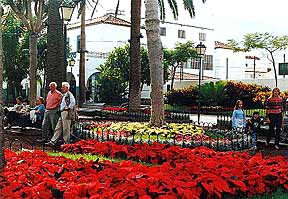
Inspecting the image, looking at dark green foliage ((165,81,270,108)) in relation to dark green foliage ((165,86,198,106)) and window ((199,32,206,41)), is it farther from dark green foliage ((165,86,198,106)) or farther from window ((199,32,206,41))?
window ((199,32,206,41))

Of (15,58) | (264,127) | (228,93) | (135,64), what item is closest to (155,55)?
(264,127)

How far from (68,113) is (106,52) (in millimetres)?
35904

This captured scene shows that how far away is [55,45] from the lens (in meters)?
15.7

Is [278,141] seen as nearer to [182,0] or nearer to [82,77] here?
[182,0]

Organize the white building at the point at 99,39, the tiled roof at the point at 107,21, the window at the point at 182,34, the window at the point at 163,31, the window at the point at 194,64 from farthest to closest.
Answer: the window at the point at 182,34 → the window at the point at 194,64 → the window at the point at 163,31 → the tiled roof at the point at 107,21 → the white building at the point at 99,39

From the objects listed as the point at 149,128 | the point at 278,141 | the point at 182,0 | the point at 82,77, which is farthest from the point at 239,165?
the point at 82,77

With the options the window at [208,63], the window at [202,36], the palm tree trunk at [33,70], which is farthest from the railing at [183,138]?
the window at [202,36]

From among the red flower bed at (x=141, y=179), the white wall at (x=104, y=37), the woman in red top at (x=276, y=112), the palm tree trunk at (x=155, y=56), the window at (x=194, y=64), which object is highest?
the white wall at (x=104, y=37)

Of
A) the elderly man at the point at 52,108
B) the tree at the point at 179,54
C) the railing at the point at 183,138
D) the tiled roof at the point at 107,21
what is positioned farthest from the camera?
the tiled roof at the point at 107,21

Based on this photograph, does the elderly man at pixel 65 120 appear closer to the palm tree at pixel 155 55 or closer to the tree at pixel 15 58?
the palm tree at pixel 155 55

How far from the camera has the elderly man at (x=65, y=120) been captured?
40.2ft

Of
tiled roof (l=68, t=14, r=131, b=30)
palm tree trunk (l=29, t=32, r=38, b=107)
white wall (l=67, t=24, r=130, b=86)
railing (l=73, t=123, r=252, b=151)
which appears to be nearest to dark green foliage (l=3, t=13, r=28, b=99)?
white wall (l=67, t=24, r=130, b=86)

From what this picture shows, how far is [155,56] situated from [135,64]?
27.9ft

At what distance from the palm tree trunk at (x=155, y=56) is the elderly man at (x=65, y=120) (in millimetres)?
1895
